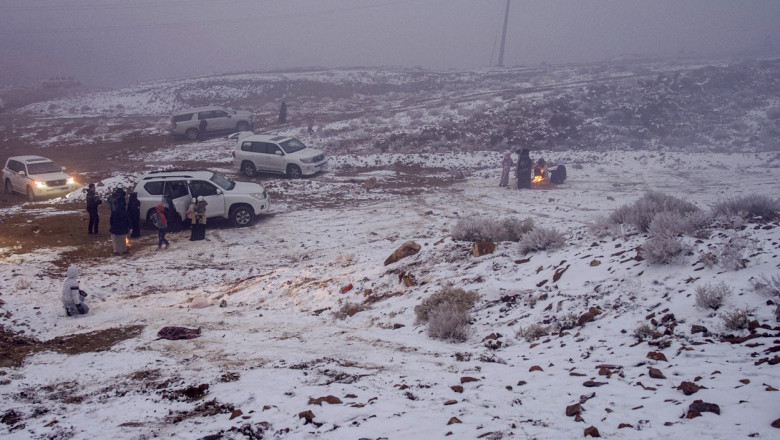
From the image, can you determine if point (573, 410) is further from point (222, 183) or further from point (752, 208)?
point (222, 183)

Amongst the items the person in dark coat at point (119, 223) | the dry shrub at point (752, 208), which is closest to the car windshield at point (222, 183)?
the person in dark coat at point (119, 223)

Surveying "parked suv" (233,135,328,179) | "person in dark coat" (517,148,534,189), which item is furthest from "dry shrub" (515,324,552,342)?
"parked suv" (233,135,328,179)

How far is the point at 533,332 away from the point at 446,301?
1567mm

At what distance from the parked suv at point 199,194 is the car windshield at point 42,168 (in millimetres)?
6417

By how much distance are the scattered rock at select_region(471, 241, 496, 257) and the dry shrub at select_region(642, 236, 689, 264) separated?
2.98 m

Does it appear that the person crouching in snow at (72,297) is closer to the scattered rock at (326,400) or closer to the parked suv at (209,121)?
the scattered rock at (326,400)

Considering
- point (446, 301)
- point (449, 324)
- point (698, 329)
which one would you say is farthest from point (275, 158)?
point (698, 329)

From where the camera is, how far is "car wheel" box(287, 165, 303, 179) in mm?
20078

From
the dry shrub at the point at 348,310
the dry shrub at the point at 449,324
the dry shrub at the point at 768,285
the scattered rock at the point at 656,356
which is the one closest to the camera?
the scattered rock at the point at 656,356

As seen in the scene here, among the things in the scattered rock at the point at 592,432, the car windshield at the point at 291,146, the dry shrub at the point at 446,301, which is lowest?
the dry shrub at the point at 446,301

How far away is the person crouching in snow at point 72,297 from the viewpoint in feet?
27.5

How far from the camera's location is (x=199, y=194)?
45.9ft

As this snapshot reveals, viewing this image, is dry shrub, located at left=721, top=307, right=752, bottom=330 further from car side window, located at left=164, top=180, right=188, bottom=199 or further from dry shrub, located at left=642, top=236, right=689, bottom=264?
car side window, located at left=164, top=180, right=188, bottom=199

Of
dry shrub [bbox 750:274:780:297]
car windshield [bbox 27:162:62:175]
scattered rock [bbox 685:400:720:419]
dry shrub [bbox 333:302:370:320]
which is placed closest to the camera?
scattered rock [bbox 685:400:720:419]
